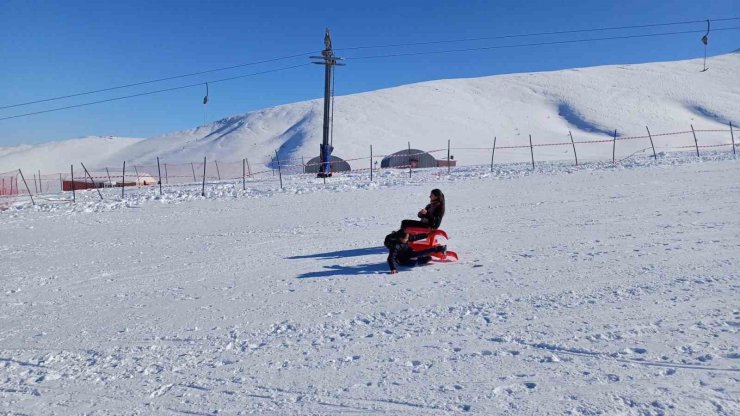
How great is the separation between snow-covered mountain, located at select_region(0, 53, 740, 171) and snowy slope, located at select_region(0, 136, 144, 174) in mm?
528

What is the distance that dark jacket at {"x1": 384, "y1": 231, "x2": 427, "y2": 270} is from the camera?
26.2 ft

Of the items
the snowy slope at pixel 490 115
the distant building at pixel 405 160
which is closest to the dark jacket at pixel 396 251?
the distant building at pixel 405 160

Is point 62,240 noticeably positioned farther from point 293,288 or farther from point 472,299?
point 472,299

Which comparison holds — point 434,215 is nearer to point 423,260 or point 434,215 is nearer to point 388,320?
point 423,260

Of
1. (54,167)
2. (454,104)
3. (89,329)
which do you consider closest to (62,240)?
(89,329)

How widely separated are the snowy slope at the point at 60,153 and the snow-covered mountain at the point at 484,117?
528mm

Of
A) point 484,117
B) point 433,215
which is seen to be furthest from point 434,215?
point 484,117

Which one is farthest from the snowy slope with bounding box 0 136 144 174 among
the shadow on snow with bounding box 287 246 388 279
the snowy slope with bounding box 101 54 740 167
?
the shadow on snow with bounding box 287 246 388 279

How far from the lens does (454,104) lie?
82.9 metres

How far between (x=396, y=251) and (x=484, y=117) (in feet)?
241

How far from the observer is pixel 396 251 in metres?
8.02

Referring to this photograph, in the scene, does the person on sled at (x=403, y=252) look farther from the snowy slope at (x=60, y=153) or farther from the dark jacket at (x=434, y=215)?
the snowy slope at (x=60, y=153)

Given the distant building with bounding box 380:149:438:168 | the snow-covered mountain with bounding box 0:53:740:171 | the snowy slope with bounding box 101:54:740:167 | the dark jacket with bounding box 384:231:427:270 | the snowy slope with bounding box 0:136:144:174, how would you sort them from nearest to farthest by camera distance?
the dark jacket with bounding box 384:231:427:270 → the distant building with bounding box 380:149:438:168 → the snow-covered mountain with bounding box 0:53:740:171 → the snowy slope with bounding box 101:54:740:167 → the snowy slope with bounding box 0:136:144:174

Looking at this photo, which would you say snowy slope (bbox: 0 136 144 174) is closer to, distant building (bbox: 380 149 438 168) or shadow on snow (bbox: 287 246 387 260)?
distant building (bbox: 380 149 438 168)
